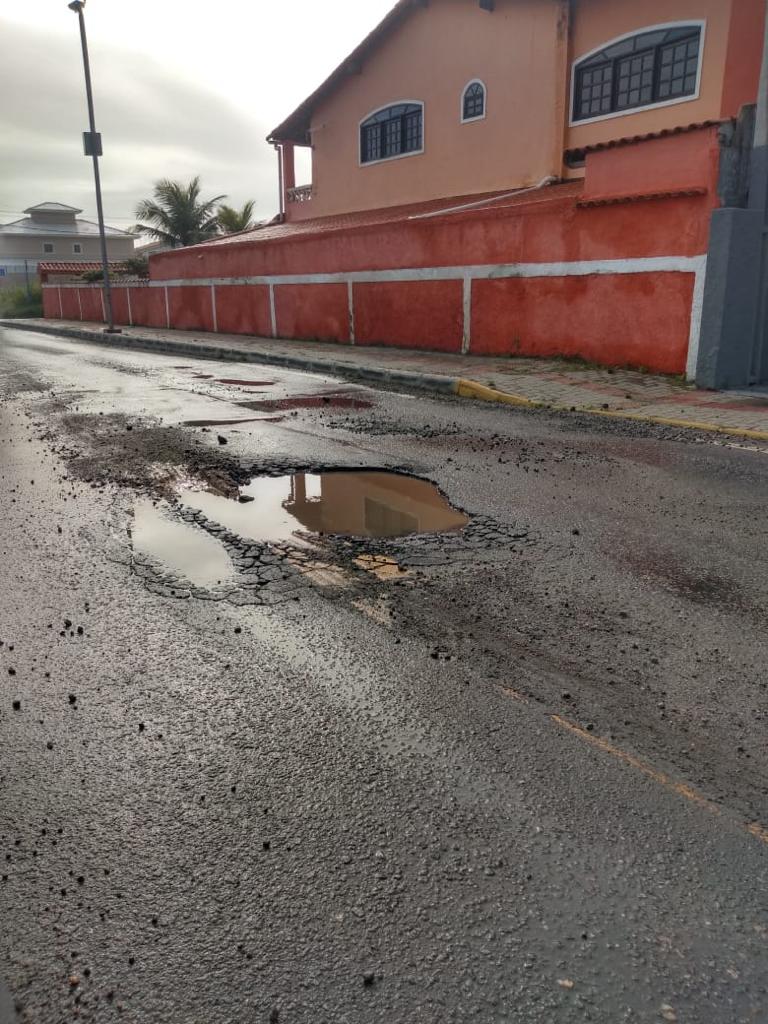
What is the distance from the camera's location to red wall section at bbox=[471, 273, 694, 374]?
12.4 metres

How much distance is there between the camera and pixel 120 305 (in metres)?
35.2

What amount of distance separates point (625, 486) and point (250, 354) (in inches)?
513

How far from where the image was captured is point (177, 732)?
3.12m

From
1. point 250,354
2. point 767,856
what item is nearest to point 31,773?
point 767,856

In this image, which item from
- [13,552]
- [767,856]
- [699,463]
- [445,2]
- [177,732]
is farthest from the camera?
[445,2]

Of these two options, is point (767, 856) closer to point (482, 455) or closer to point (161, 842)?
point (161, 842)

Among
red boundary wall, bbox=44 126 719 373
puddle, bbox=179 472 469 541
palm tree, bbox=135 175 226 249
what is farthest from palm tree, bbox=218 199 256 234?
puddle, bbox=179 472 469 541

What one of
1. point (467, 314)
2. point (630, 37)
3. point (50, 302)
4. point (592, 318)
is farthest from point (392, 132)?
point (50, 302)

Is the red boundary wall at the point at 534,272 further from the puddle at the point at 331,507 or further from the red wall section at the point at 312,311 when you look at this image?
the puddle at the point at 331,507

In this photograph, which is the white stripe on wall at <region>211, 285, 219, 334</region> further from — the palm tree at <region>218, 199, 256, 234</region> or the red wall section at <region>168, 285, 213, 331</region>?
the palm tree at <region>218, 199, 256, 234</region>

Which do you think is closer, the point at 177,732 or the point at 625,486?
the point at 177,732

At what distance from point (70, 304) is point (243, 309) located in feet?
69.8

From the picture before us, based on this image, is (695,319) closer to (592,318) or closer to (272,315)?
(592,318)

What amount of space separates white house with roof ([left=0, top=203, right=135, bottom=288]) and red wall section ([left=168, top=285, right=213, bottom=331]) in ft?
126
